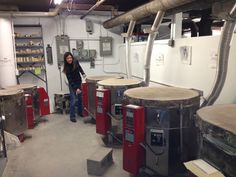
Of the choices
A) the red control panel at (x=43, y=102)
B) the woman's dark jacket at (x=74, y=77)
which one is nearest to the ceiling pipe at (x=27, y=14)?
the woman's dark jacket at (x=74, y=77)

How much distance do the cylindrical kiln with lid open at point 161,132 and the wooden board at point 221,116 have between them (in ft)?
1.27

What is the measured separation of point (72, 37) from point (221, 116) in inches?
176

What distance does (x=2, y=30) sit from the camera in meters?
4.44

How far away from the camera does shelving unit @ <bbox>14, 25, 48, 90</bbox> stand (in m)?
5.05

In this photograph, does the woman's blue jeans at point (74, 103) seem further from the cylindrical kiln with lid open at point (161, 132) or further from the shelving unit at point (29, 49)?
the cylindrical kiln with lid open at point (161, 132)

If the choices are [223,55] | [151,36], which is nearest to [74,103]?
[151,36]

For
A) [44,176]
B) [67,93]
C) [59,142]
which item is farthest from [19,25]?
[44,176]

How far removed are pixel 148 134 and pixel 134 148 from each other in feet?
0.68

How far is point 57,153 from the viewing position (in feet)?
10.8

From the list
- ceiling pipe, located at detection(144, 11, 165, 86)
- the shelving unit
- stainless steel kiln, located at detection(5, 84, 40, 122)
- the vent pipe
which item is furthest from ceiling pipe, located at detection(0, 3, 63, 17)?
ceiling pipe, located at detection(144, 11, 165, 86)

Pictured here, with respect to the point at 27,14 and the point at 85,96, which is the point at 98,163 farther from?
the point at 27,14

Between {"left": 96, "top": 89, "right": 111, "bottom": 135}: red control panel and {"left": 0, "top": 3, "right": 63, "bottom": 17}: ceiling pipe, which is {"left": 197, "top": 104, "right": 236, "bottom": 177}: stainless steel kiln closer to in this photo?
{"left": 96, "top": 89, "right": 111, "bottom": 135}: red control panel

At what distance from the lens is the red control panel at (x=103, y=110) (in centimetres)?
337

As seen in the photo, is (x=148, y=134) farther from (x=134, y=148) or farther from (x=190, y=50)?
(x=190, y=50)
